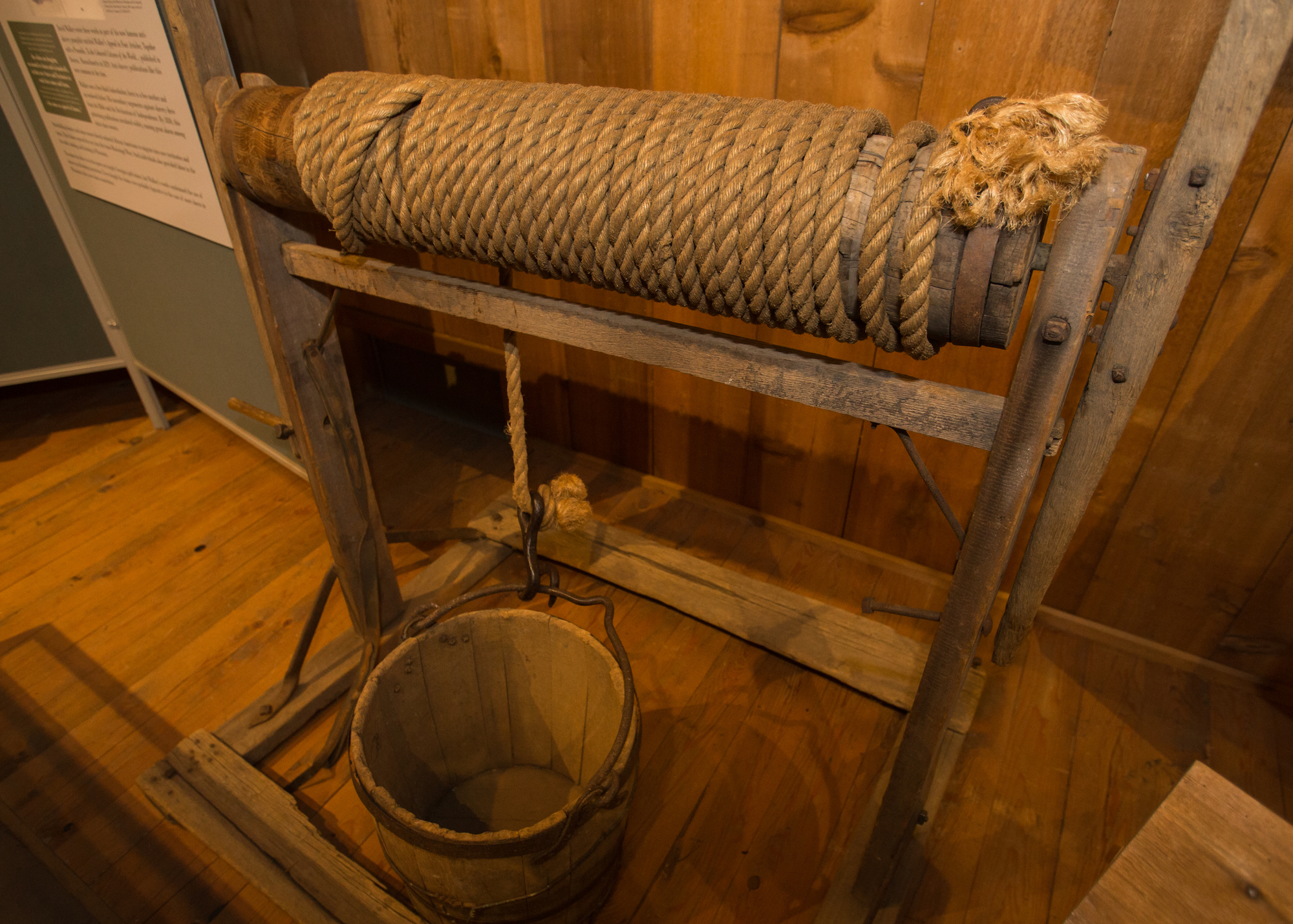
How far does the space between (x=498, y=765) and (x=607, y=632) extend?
49 cm

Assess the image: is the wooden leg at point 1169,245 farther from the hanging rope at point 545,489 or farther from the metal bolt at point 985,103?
the hanging rope at point 545,489

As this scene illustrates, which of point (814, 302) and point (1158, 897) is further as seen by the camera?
point (814, 302)

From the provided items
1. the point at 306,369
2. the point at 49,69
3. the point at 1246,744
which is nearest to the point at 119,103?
the point at 49,69

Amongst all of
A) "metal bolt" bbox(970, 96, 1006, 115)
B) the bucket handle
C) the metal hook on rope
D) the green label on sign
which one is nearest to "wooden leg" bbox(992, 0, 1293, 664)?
"metal bolt" bbox(970, 96, 1006, 115)

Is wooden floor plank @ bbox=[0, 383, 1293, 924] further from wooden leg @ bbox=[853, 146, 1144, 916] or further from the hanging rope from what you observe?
the hanging rope

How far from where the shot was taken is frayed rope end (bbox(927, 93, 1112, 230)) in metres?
0.52

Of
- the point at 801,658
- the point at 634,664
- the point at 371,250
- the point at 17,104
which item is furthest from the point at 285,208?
the point at 17,104

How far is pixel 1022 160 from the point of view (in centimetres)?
53

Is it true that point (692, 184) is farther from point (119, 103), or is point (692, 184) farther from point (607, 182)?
point (119, 103)

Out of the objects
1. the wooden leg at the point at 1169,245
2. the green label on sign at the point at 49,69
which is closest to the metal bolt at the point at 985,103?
the wooden leg at the point at 1169,245

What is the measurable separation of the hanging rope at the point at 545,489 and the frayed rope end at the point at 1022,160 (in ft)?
2.05

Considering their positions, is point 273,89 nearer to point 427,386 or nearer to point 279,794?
point 279,794

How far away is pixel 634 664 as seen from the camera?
152 cm

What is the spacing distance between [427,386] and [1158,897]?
2.26 meters
